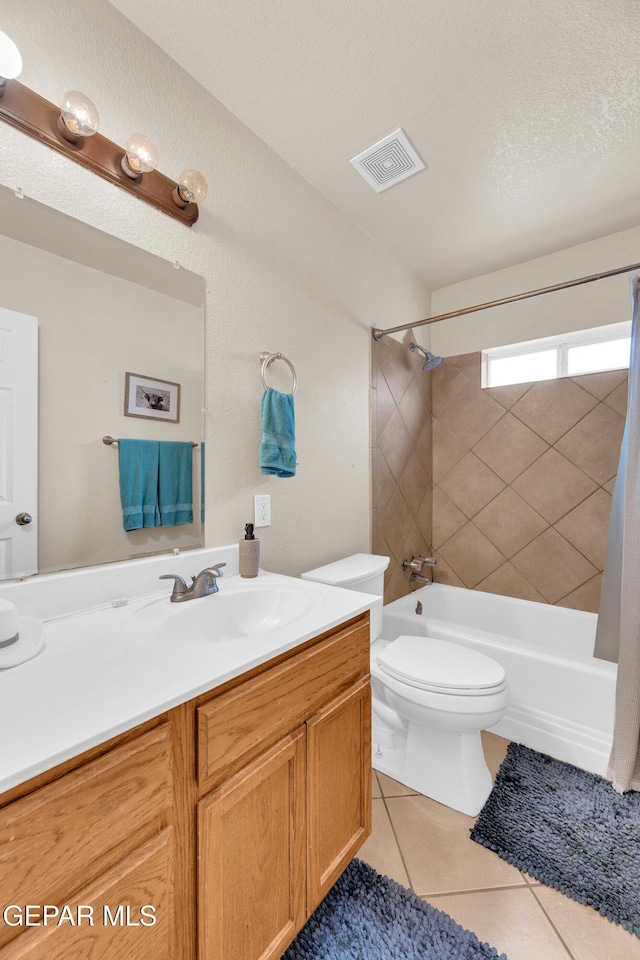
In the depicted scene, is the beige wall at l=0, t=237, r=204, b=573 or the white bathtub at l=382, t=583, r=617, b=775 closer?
the beige wall at l=0, t=237, r=204, b=573

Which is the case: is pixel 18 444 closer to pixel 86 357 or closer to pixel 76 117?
pixel 86 357

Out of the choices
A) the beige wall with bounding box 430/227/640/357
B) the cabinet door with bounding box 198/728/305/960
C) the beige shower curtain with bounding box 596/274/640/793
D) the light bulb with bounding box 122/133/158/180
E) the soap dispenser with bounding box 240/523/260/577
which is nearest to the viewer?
the cabinet door with bounding box 198/728/305/960

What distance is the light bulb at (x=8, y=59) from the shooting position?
0.89m

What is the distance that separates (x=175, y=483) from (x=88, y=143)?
3.02ft

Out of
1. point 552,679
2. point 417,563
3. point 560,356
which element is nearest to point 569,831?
point 552,679

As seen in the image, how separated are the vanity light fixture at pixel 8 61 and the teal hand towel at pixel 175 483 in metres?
0.87

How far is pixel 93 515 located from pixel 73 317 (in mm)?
509

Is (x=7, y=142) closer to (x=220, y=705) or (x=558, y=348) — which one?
(x=220, y=705)

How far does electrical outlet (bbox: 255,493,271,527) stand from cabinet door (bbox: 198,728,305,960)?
79 cm

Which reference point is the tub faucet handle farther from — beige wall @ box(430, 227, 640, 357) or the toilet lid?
beige wall @ box(430, 227, 640, 357)

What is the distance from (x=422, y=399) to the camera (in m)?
2.72

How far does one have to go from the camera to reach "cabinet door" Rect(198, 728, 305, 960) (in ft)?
2.36

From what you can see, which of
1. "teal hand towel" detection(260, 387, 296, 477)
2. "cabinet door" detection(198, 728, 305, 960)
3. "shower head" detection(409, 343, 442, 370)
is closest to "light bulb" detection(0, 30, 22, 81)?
"teal hand towel" detection(260, 387, 296, 477)

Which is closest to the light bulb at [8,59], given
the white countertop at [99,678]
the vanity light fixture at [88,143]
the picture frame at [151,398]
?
the vanity light fixture at [88,143]
